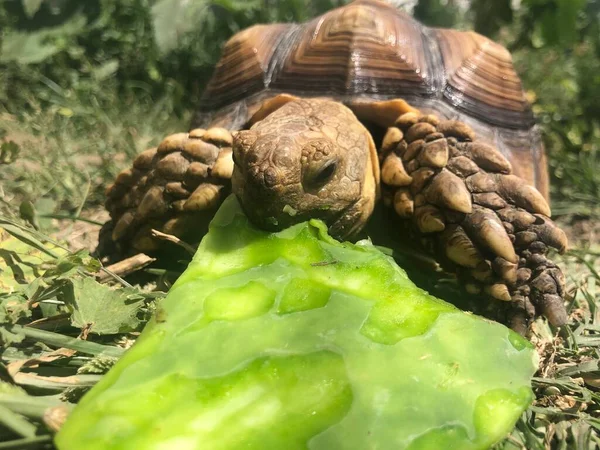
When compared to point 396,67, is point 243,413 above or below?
below

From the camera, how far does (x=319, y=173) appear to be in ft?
5.16

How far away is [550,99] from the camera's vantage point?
177 inches

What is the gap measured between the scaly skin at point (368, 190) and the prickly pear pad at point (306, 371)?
31cm

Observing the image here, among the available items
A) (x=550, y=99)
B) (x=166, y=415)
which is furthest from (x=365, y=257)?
(x=550, y=99)

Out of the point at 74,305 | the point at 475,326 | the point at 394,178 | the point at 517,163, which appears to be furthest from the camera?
the point at 517,163

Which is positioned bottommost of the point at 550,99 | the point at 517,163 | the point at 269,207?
the point at 550,99

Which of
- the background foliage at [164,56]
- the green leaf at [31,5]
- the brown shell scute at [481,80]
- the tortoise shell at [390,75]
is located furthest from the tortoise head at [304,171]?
the green leaf at [31,5]

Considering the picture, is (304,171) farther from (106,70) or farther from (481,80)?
(106,70)

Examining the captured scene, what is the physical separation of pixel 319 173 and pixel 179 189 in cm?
64

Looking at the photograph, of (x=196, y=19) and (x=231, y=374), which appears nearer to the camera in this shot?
(x=231, y=374)

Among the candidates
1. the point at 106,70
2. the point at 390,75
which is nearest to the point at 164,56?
the point at 106,70

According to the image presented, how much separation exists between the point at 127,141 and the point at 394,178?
220cm

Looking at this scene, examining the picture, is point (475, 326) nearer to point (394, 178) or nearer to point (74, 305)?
point (394, 178)

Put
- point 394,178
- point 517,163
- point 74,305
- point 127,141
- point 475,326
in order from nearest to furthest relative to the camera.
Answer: point 475,326 < point 74,305 < point 394,178 < point 517,163 < point 127,141
